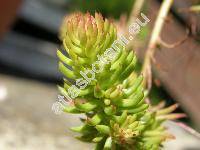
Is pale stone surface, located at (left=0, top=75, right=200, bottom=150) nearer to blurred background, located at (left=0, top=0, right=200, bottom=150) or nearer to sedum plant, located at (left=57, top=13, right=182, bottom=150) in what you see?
blurred background, located at (left=0, top=0, right=200, bottom=150)

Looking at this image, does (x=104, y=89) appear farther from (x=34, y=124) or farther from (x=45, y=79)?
(x=45, y=79)

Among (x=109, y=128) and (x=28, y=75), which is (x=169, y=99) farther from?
(x=109, y=128)

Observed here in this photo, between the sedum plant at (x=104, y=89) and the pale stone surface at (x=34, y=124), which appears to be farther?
the pale stone surface at (x=34, y=124)

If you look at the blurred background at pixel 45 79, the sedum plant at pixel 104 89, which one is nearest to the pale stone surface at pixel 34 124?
the blurred background at pixel 45 79

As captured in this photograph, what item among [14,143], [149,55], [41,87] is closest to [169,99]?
[41,87]

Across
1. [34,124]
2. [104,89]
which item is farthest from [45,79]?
[104,89]

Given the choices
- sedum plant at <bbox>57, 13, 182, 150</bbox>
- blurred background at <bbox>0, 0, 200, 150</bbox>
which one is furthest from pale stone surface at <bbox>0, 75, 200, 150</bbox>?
sedum plant at <bbox>57, 13, 182, 150</bbox>

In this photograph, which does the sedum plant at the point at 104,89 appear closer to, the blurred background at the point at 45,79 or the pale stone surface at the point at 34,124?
the blurred background at the point at 45,79
